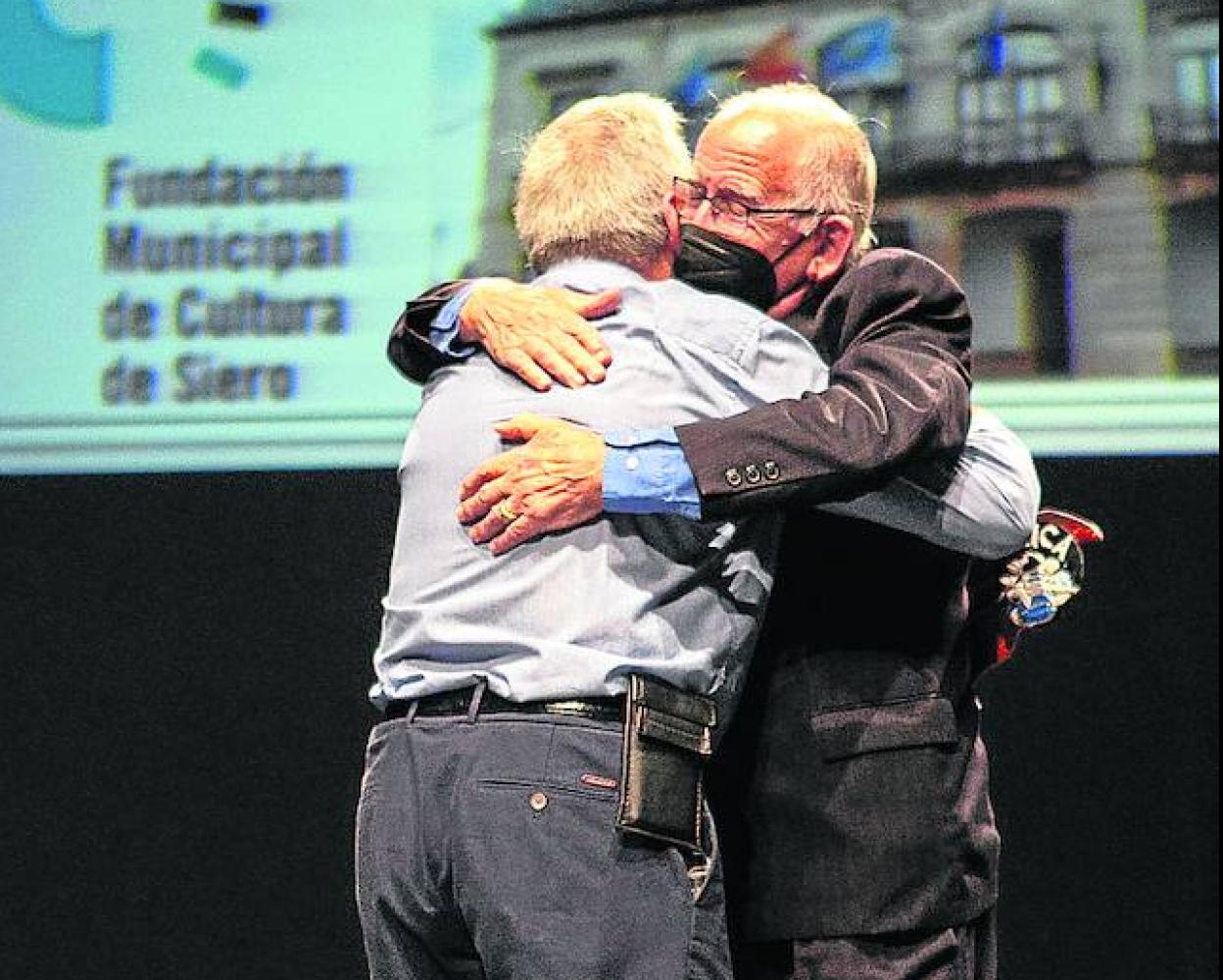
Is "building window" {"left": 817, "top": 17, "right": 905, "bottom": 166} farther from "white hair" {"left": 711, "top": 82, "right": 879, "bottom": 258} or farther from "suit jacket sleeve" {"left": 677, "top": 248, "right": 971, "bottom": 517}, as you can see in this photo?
"suit jacket sleeve" {"left": 677, "top": 248, "right": 971, "bottom": 517}

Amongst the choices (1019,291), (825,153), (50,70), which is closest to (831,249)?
(825,153)

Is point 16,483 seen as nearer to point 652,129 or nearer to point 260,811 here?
point 260,811

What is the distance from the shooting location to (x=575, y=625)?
1796mm

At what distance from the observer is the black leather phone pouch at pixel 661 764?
175 cm

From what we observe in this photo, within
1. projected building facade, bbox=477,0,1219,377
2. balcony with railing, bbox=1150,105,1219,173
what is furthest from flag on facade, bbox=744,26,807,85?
balcony with railing, bbox=1150,105,1219,173

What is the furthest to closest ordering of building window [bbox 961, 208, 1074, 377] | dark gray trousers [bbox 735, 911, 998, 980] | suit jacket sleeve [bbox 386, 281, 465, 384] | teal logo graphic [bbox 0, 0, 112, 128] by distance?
teal logo graphic [bbox 0, 0, 112, 128]
building window [bbox 961, 208, 1074, 377]
suit jacket sleeve [bbox 386, 281, 465, 384]
dark gray trousers [bbox 735, 911, 998, 980]

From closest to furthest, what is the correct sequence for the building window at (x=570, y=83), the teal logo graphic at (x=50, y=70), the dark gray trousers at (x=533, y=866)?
1. the dark gray trousers at (x=533, y=866)
2. the building window at (x=570, y=83)
3. the teal logo graphic at (x=50, y=70)

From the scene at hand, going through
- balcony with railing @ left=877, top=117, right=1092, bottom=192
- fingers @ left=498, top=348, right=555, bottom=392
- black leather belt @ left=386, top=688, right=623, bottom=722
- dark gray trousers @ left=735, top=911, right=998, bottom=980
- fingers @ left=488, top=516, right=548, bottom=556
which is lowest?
dark gray trousers @ left=735, top=911, right=998, bottom=980

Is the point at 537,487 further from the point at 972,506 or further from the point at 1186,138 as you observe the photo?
the point at 1186,138

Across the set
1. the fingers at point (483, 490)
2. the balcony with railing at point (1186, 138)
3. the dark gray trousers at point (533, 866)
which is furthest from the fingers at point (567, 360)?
the balcony with railing at point (1186, 138)

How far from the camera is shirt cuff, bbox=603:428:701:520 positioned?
5.86 feet

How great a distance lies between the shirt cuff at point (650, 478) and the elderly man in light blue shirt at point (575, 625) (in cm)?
5

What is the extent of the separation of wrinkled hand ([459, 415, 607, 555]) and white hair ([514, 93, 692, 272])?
0.23 m

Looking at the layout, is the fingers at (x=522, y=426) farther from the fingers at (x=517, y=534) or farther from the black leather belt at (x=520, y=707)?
the black leather belt at (x=520, y=707)
